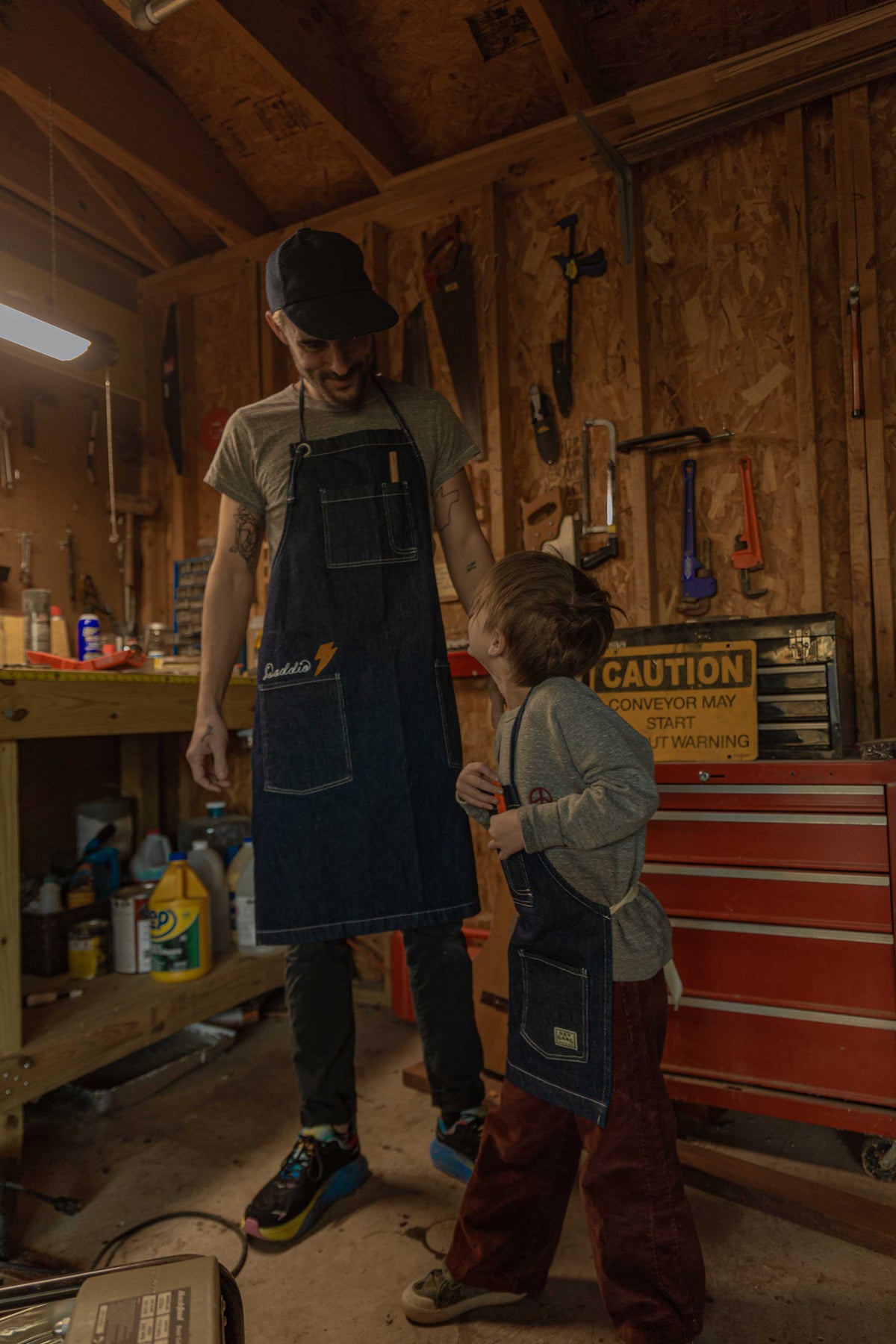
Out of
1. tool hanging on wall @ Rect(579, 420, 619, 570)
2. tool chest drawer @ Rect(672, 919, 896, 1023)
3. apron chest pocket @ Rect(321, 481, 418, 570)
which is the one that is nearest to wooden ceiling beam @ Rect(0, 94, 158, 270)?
tool hanging on wall @ Rect(579, 420, 619, 570)

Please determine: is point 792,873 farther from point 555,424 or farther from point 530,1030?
point 555,424

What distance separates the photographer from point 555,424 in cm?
252

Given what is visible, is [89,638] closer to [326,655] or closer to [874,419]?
[326,655]

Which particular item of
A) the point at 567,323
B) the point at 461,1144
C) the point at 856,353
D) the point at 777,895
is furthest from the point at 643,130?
the point at 461,1144

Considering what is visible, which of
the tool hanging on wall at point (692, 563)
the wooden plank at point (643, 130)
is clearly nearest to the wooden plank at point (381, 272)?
the wooden plank at point (643, 130)

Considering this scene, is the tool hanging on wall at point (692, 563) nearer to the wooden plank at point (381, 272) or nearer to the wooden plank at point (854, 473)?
the wooden plank at point (854, 473)

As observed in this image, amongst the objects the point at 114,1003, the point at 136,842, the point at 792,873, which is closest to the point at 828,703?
the point at 792,873

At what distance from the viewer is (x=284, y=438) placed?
152 centimetres

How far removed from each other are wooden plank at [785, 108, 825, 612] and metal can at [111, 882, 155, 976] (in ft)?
6.29

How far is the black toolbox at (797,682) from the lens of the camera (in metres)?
1.62

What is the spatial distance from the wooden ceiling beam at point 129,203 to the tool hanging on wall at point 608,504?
75.1 inches

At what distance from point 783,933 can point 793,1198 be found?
448 mm

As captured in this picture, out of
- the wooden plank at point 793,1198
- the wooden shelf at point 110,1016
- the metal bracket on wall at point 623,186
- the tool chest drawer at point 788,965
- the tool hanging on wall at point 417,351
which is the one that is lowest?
the wooden plank at point 793,1198

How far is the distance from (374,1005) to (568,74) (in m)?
2.83
